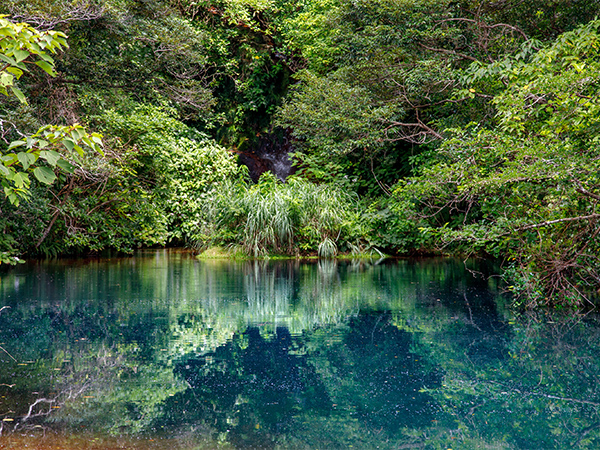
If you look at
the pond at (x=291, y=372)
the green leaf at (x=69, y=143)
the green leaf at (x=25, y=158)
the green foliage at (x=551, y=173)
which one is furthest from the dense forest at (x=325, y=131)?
the green leaf at (x=25, y=158)

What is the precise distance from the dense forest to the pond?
131 cm

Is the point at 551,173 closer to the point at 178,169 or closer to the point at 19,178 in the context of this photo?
the point at 19,178

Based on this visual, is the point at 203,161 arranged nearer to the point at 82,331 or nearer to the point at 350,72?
the point at 350,72

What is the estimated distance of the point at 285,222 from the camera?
11.7 metres

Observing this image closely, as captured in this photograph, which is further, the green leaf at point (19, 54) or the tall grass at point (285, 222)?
the tall grass at point (285, 222)

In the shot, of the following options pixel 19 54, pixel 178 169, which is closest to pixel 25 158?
pixel 19 54

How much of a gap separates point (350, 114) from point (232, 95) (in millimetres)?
6179

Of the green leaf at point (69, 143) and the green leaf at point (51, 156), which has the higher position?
the green leaf at point (69, 143)

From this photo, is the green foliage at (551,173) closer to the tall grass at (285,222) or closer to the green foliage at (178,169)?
the tall grass at (285,222)

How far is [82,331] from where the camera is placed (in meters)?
4.13

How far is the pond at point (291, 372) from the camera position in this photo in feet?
7.33

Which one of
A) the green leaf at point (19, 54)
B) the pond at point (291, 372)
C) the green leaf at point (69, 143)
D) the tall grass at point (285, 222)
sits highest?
the green leaf at point (19, 54)

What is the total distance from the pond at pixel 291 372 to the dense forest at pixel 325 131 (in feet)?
4.29

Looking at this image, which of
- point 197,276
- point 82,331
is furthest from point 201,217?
point 82,331
